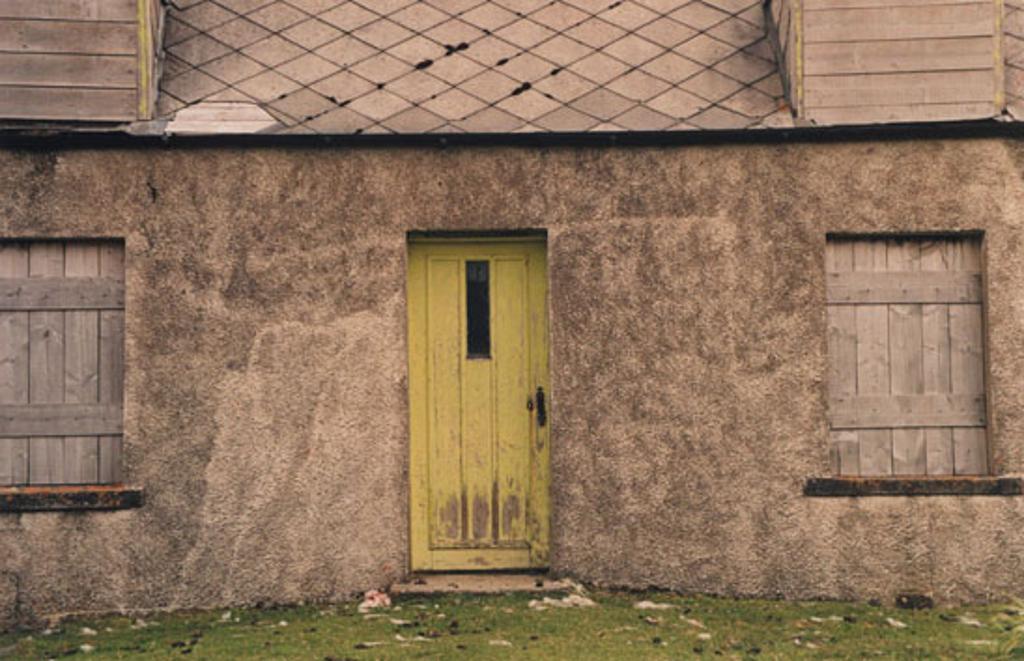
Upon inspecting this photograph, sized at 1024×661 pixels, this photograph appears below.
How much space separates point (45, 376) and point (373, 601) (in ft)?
9.04

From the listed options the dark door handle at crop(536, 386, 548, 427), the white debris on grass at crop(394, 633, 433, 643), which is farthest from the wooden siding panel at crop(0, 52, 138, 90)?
the white debris on grass at crop(394, 633, 433, 643)

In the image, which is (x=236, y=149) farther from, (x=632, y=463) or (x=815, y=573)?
(x=815, y=573)

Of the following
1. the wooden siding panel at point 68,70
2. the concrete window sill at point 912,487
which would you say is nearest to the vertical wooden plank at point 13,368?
the wooden siding panel at point 68,70

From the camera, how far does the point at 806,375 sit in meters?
7.66

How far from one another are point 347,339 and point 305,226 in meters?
0.85

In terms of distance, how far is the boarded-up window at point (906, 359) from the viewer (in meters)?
7.71

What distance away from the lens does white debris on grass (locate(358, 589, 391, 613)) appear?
288 inches

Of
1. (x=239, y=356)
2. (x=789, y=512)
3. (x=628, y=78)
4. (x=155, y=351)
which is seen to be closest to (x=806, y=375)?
(x=789, y=512)

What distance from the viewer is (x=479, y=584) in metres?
7.62

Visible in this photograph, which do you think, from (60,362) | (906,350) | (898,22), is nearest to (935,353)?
(906,350)

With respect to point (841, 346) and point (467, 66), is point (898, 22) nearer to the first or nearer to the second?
point (841, 346)

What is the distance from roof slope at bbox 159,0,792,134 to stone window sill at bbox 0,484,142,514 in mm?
2538

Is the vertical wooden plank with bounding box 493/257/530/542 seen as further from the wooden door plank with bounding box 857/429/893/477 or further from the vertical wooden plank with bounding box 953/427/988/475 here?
the vertical wooden plank with bounding box 953/427/988/475

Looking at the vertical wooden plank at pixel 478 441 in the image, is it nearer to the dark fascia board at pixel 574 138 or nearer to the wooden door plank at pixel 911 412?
the dark fascia board at pixel 574 138
